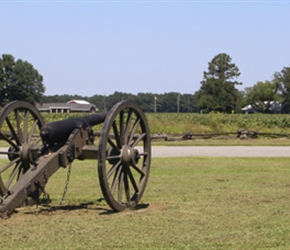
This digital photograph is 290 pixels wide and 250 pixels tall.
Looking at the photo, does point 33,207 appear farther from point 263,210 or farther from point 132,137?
point 263,210

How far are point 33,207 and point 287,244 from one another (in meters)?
4.81

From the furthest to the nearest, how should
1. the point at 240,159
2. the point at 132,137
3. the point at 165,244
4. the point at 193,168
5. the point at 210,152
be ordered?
the point at 210,152 < the point at 240,159 < the point at 193,168 < the point at 132,137 < the point at 165,244

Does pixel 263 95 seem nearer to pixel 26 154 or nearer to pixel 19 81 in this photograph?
pixel 19 81

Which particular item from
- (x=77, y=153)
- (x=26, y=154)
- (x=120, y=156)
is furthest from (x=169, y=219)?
(x=26, y=154)

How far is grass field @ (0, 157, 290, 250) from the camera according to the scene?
322 inches

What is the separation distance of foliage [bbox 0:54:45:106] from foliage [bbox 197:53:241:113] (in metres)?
32.9

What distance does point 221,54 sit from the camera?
426 ft

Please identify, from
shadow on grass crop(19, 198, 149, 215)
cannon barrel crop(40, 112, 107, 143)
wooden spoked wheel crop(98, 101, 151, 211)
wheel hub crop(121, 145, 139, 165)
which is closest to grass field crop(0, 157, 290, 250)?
shadow on grass crop(19, 198, 149, 215)

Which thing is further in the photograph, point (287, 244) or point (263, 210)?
point (263, 210)

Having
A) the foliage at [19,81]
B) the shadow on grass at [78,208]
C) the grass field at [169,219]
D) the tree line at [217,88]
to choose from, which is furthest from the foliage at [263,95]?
the shadow on grass at [78,208]

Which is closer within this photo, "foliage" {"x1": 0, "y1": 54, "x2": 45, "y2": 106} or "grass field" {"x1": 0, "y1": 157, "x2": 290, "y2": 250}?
"grass field" {"x1": 0, "y1": 157, "x2": 290, "y2": 250}

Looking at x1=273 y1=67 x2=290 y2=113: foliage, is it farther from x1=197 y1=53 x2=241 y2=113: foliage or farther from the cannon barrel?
the cannon barrel

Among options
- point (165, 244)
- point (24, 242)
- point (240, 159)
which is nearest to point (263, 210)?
point (165, 244)

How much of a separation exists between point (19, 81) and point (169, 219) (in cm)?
12475
